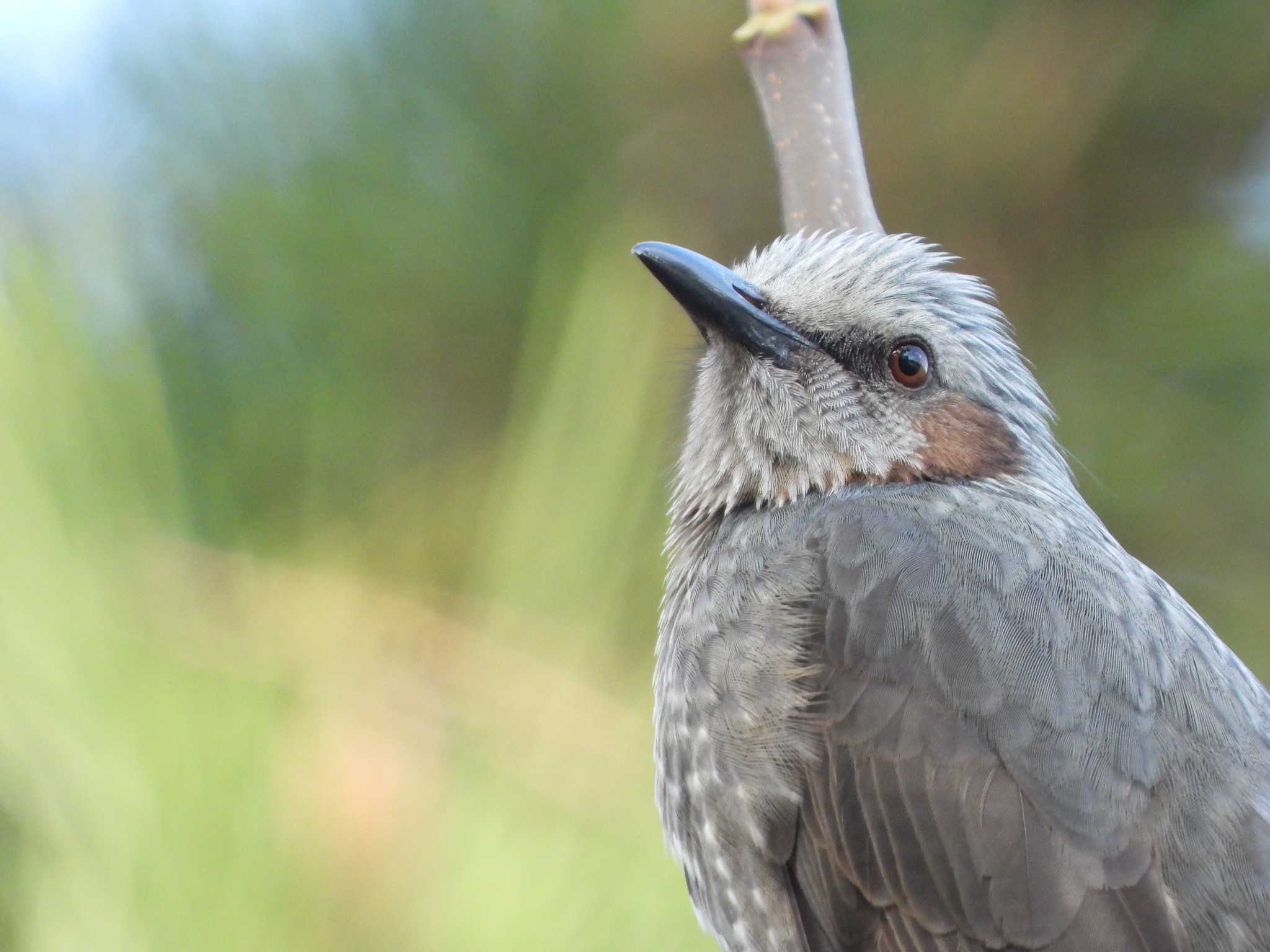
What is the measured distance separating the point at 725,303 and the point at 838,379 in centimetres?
22

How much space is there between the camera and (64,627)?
7.02 ft

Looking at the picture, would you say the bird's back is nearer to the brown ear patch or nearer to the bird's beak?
the brown ear patch

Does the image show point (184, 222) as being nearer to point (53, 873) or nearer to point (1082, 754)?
point (53, 873)

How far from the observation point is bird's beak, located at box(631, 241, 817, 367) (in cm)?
209

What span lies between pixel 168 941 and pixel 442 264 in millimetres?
1717

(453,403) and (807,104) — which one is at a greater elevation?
(807,104)

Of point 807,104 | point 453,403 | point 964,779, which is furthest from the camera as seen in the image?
→ point 453,403

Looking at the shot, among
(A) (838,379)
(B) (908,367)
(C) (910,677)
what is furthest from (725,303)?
(C) (910,677)

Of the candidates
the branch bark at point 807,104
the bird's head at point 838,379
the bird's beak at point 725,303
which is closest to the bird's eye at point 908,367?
the bird's head at point 838,379

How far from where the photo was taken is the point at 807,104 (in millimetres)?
2117

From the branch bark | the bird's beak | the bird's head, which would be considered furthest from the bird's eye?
the branch bark

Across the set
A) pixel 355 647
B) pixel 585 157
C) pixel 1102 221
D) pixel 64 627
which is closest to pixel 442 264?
pixel 585 157

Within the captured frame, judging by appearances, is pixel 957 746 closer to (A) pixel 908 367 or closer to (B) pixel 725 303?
(A) pixel 908 367

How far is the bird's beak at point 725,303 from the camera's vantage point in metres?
2.09
